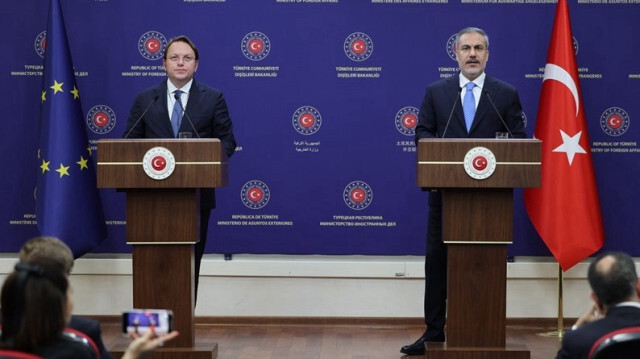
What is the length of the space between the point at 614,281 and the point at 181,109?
3374 mm

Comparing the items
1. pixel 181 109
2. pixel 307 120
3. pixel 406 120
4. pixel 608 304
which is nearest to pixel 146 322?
pixel 608 304

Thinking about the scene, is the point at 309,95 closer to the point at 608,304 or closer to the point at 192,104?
the point at 192,104

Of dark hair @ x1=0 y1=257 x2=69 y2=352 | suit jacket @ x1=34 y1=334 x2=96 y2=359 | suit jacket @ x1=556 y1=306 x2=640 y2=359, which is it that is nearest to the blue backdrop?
suit jacket @ x1=556 y1=306 x2=640 y2=359

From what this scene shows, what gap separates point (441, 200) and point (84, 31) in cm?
309

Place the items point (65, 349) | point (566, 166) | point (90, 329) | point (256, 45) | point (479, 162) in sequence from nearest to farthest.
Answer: point (65, 349), point (90, 329), point (479, 162), point (566, 166), point (256, 45)

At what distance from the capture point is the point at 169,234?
215 inches

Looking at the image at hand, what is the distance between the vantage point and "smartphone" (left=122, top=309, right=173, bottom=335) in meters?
2.84

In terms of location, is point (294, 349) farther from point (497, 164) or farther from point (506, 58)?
point (506, 58)

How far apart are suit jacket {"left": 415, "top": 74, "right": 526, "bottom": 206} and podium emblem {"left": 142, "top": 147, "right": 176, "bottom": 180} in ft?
4.85

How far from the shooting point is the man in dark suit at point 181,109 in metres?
5.83

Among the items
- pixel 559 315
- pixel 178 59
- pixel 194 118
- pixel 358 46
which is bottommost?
pixel 559 315

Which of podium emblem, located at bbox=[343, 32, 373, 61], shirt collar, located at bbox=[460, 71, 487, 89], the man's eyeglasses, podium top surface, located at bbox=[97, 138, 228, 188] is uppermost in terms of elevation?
podium emblem, located at bbox=[343, 32, 373, 61]

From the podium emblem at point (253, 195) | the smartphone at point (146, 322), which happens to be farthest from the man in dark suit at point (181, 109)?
the smartphone at point (146, 322)

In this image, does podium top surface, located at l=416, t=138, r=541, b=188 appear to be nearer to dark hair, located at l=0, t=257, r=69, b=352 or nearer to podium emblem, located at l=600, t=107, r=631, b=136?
podium emblem, located at l=600, t=107, r=631, b=136
